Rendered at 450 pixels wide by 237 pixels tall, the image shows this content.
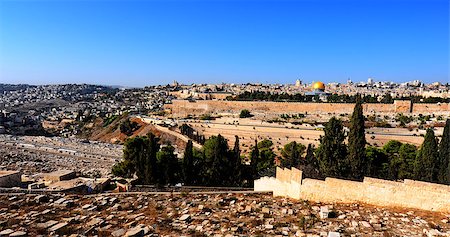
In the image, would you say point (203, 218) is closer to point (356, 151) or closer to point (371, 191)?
point (371, 191)

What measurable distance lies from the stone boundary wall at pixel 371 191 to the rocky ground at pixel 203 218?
224 mm

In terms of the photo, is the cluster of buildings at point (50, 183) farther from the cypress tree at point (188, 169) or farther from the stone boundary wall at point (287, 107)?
the stone boundary wall at point (287, 107)

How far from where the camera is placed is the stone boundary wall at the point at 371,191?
22.8ft

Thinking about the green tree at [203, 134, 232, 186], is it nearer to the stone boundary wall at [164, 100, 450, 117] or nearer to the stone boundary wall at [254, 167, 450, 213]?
the stone boundary wall at [254, 167, 450, 213]

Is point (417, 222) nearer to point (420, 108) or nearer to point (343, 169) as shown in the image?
point (343, 169)

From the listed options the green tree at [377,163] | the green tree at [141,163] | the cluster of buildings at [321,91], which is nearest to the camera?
the green tree at [141,163]

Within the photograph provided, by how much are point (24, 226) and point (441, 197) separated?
7673 millimetres

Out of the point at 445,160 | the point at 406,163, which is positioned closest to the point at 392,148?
the point at 406,163

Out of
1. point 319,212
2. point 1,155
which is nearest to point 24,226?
point 319,212

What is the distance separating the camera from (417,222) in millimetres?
6387

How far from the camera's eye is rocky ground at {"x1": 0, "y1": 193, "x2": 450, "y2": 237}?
6.20m

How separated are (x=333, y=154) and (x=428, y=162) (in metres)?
3.27

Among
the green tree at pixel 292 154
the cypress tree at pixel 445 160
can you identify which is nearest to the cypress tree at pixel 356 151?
the cypress tree at pixel 445 160

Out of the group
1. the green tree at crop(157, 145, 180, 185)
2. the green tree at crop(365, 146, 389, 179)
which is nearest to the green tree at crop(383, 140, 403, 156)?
the green tree at crop(365, 146, 389, 179)
